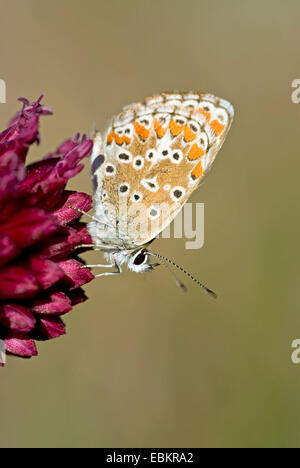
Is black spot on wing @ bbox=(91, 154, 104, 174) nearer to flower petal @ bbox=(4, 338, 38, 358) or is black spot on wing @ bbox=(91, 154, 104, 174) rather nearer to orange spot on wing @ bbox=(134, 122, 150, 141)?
orange spot on wing @ bbox=(134, 122, 150, 141)

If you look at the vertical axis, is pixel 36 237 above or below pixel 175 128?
below

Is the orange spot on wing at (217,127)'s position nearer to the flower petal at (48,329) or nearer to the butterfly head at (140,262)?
the butterfly head at (140,262)

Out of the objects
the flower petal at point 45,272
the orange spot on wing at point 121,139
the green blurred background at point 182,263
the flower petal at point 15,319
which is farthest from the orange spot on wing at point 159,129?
the green blurred background at point 182,263

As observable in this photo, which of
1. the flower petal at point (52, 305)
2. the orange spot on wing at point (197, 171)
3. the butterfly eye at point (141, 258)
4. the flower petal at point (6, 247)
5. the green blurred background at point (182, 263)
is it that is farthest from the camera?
the green blurred background at point (182, 263)

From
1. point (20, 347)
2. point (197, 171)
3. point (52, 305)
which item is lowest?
point (20, 347)

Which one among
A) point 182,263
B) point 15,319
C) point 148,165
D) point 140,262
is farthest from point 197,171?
point 182,263

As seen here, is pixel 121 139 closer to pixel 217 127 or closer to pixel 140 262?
pixel 217 127
